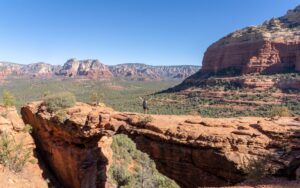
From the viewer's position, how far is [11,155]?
20531 millimetres

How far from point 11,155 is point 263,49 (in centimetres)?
7762

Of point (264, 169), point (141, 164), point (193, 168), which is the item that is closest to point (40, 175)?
point (141, 164)

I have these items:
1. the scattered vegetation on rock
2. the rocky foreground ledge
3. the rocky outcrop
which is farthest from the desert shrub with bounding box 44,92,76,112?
the scattered vegetation on rock

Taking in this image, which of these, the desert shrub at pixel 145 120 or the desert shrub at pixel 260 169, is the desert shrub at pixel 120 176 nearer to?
the desert shrub at pixel 145 120

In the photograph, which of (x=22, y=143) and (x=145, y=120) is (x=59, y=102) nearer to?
(x=22, y=143)

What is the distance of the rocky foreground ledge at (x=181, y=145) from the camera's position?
1411cm

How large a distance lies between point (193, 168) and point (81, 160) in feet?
35.5

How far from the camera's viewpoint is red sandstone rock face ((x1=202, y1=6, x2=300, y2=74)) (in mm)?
79688

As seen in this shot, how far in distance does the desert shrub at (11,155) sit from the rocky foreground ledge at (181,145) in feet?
11.7

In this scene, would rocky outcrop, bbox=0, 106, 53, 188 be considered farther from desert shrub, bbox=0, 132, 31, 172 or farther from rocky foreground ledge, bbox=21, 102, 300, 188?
rocky foreground ledge, bbox=21, 102, 300, 188

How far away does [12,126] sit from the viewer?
81.4 ft

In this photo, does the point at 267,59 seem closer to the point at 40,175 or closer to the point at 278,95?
the point at 278,95

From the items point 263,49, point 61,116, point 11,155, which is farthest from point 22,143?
point 263,49

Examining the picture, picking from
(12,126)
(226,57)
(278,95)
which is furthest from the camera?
(226,57)
